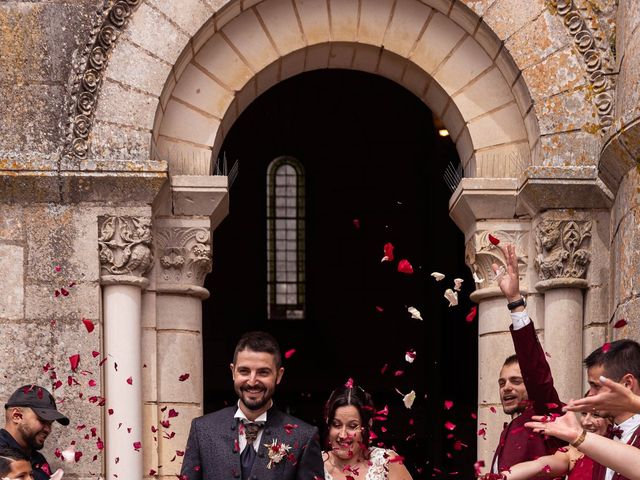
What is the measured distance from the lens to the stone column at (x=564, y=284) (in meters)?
8.73

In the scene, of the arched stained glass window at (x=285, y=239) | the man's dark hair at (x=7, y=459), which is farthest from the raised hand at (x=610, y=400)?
the arched stained glass window at (x=285, y=239)

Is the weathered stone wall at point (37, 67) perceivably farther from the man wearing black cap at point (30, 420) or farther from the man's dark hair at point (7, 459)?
the man's dark hair at point (7, 459)

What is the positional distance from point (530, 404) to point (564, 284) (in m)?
2.31

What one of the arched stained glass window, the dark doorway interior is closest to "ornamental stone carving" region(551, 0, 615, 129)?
the dark doorway interior

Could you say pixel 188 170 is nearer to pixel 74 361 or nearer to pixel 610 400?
pixel 74 361

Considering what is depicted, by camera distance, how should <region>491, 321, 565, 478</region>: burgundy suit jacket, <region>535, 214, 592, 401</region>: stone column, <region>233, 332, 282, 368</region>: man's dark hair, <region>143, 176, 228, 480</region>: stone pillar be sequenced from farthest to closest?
<region>143, 176, 228, 480</region>: stone pillar
<region>535, 214, 592, 401</region>: stone column
<region>491, 321, 565, 478</region>: burgundy suit jacket
<region>233, 332, 282, 368</region>: man's dark hair

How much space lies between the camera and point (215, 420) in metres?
6.15

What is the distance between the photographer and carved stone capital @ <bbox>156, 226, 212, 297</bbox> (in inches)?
353

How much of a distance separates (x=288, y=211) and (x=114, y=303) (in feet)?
35.1

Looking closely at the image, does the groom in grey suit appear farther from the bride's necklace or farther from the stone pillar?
the stone pillar

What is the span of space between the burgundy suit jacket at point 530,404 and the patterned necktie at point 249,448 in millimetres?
1167

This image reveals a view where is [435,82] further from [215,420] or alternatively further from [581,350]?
[215,420]

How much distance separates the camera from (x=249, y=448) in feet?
20.1

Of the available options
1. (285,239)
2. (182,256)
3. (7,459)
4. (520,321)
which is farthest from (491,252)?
(285,239)
